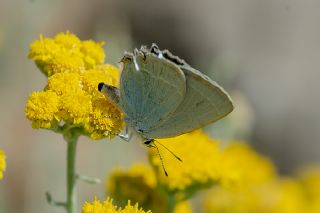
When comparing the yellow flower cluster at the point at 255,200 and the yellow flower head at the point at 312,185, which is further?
the yellow flower head at the point at 312,185

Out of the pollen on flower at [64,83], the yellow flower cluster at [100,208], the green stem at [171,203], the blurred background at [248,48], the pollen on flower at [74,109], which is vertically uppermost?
the blurred background at [248,48]

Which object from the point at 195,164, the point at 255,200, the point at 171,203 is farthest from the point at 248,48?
the point at 171,203

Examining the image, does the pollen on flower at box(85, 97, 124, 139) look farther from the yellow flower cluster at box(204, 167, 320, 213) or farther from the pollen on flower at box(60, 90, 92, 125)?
the yellow flower cluster at box(204, 167, 320, 213)

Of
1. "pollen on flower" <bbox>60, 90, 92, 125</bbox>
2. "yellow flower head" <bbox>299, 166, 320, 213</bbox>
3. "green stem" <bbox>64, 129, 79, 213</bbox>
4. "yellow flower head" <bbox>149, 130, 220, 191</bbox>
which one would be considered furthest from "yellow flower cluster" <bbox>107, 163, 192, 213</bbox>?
"yellow flower head" <bbox>299, 166, 320, 213</bbox>

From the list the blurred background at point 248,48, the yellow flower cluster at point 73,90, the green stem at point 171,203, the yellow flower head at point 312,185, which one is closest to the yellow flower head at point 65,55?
the yellow flower cluster at point 73,90

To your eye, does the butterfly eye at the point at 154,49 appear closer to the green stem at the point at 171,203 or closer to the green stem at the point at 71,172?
the green stem at the point at 71,172

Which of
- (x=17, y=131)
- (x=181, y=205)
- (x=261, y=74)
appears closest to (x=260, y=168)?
(x=181, y=205)

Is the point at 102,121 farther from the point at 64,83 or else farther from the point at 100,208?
the point at 100,208
